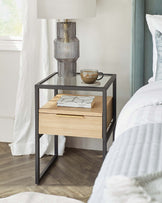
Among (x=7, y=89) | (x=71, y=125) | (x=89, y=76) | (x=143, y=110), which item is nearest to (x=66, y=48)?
(x=89, y=76)

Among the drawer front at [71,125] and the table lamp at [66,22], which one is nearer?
the drawer front at [71,125]

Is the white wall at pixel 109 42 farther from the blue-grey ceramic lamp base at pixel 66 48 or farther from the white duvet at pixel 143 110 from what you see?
the white duvet at pixel 143 110

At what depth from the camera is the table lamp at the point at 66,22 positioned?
2.72 metres

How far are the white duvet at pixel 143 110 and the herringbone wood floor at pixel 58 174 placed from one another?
2.09ft

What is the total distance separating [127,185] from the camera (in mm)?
1019

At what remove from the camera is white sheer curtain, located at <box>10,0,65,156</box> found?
3.15 m

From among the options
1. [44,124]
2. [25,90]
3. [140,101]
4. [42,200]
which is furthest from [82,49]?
[42,200]

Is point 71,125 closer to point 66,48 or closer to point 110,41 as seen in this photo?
point 66,48

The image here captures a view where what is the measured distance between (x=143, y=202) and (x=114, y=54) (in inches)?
87.9

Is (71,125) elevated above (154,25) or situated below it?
below

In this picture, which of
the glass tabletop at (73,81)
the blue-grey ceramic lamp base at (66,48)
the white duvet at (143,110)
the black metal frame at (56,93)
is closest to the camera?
the white duvet at (143,110)

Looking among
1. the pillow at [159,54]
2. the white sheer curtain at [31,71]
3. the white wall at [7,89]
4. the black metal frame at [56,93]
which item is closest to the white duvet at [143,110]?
the pillow at [159,54]

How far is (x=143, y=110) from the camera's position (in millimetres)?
2123

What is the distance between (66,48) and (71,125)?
1.76ft
